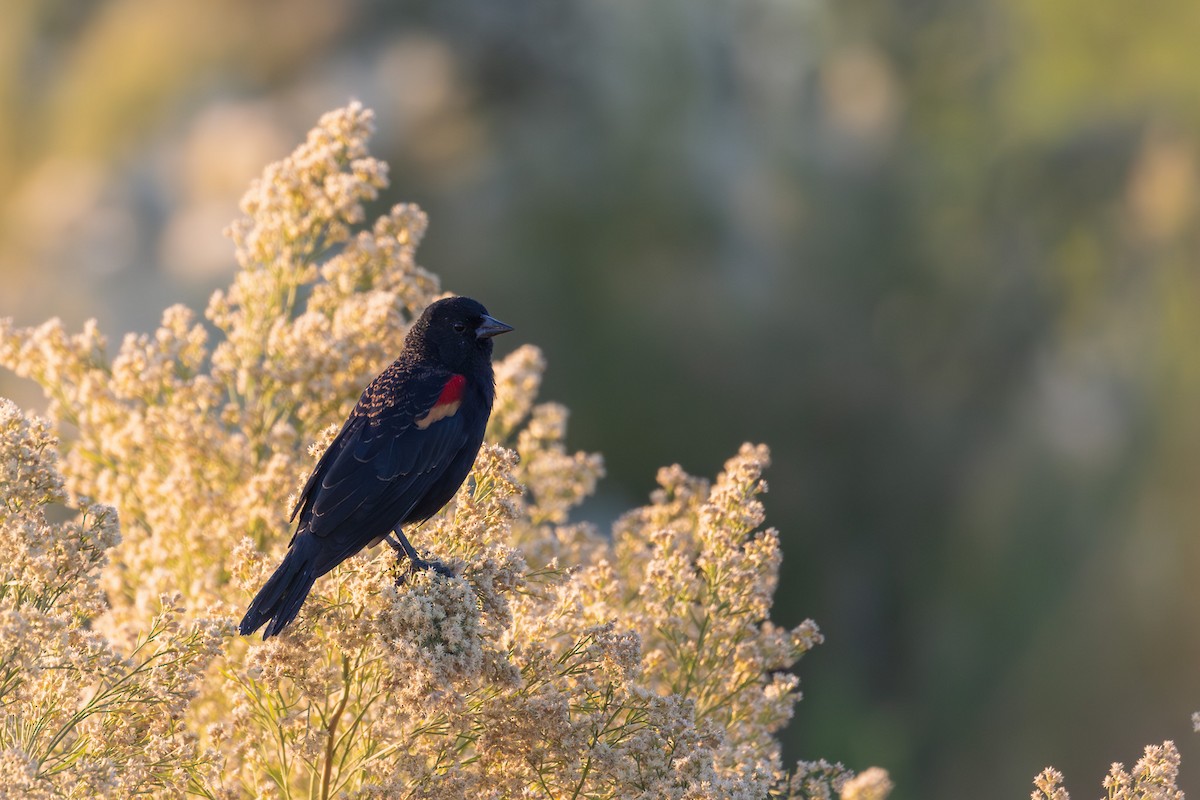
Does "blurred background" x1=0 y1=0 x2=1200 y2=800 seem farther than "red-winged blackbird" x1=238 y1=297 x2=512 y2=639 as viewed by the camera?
Yes

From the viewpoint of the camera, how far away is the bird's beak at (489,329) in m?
4.67

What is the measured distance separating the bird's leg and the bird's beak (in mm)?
884

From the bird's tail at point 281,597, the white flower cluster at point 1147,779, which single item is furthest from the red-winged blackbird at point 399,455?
the white flower cluster at point 1147,779

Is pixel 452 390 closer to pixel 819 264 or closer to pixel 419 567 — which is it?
pixel 419 567

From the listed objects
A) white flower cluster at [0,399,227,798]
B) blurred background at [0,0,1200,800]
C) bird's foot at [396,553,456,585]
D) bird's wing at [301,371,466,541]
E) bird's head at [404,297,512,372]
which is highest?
blurred background at [0,0,1200,800]

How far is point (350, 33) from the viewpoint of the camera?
16.0 metres

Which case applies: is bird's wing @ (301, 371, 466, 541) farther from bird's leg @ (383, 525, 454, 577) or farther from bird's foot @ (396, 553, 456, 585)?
bird's foot @ (396, 553, 456, 585)

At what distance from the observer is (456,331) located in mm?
4691

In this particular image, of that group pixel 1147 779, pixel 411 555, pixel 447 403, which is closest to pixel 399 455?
pixel 447 403

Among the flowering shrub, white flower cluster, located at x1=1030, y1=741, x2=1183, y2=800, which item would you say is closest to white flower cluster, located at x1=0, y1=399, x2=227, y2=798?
the flowering shrub

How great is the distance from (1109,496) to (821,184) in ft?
17.9

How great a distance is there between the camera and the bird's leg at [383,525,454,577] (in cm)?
322

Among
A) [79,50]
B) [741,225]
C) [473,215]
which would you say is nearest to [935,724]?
[741,225]

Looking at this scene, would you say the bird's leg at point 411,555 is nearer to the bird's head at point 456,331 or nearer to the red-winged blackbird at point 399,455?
the red-winged blackbird at point 399,455
